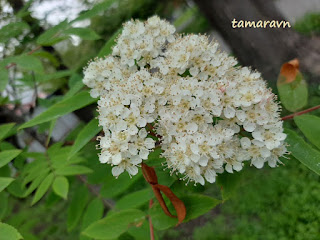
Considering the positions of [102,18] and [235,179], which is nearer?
[235,179]

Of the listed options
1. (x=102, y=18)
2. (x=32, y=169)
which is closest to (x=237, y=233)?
(x=32, y=169)

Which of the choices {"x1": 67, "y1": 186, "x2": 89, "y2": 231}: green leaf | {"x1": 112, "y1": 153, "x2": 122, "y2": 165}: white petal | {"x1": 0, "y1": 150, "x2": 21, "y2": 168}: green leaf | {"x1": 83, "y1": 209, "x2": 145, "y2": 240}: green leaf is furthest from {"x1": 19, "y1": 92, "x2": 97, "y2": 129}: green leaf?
{"x1": 67, "y1": 186, "x2": 89, "y2": 231}: green leaf

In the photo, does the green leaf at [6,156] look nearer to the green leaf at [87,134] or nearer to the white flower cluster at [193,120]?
the green leaf at [87,134]

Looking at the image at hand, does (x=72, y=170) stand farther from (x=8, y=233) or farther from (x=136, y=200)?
(x=8, y=233)

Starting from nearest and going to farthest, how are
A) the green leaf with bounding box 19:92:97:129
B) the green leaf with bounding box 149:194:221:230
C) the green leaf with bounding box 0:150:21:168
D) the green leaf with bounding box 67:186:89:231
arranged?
the green leaf with bounding box 149:194:221:230 → the green leaf with bounding box 19:92:97:129 → the green leaf with bounding box 0:150:21:168 → the green leaf with bounding box 67:186:89:231

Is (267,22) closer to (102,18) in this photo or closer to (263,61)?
(263,61)

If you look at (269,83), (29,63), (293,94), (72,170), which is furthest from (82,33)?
(269,83)

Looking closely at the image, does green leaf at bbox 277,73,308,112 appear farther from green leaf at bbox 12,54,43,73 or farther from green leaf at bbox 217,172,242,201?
green leaf at bbox 12,54,43,73

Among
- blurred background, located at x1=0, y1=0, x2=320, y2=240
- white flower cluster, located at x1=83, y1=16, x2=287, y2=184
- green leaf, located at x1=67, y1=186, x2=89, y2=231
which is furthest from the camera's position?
blurred background, located at x1=0, y1=0, x2=320, y2=240
